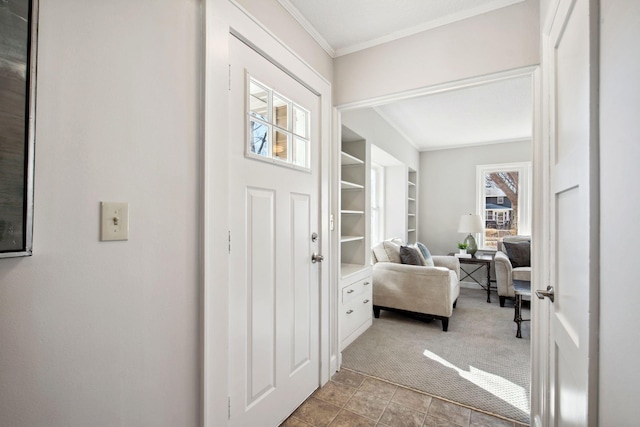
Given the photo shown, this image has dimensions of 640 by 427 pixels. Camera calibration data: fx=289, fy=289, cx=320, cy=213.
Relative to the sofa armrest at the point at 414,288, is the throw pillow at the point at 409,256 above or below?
above

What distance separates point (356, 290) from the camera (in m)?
2.82

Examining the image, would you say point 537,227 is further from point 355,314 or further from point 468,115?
point 468,115

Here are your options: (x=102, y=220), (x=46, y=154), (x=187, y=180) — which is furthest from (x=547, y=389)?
(x=46, y=154)

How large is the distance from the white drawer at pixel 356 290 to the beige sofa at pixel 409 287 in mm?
289

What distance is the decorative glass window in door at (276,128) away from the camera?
1.51 metres

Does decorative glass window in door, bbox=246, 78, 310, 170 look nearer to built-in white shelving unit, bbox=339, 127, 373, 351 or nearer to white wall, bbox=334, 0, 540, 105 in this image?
white wall, bbox=334, 0, 540, 105

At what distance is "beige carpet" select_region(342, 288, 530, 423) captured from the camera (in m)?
1.94

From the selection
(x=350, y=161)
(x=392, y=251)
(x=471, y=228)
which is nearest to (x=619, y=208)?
(x=350, y=161)

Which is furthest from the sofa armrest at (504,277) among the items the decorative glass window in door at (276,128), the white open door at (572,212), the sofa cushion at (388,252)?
the decorative glass window in door at (276,128)

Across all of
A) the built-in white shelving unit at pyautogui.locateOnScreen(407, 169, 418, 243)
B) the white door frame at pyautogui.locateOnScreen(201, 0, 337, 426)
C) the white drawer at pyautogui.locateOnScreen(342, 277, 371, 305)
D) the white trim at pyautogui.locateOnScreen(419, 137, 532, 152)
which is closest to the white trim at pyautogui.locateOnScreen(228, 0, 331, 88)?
the white door frame at pyautogui.locateOnScreen(201, 0, 337, 426)

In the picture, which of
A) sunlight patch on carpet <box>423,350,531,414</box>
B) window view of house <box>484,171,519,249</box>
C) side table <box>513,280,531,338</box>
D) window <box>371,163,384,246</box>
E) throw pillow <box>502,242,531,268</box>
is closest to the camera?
sunlight patch on carpet <box>423,350,531,414</box>

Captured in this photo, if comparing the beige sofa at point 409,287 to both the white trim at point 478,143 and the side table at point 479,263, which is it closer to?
the side table at point 479,263

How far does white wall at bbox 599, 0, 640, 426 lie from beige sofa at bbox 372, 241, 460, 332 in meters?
2.40

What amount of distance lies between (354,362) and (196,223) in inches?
73.3
